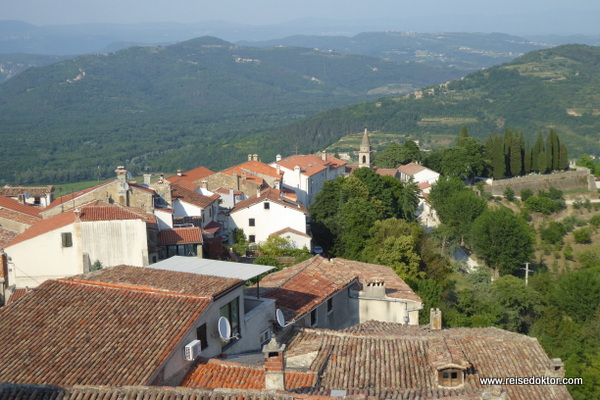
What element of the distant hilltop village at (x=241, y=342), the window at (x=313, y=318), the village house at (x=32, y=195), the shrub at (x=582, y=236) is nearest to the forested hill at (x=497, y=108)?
the shrub at (x=582, y=236)

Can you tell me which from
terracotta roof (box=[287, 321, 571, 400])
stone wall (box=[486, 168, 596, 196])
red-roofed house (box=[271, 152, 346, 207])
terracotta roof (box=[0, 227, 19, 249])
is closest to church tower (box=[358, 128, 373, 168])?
red-roofed house (box=[271, 152, 346, 207])

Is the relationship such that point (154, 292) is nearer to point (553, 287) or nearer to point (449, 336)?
point (449, 336)

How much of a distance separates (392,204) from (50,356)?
41389mm

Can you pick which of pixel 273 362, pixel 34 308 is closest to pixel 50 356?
pixel 34 308

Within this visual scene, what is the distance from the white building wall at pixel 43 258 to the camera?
82.0ft

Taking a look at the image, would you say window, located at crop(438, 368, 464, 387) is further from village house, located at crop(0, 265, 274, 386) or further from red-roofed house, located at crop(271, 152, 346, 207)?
red-roofed house, located at crop(271, 152, 346, 207)

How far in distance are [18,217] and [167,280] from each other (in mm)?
20001

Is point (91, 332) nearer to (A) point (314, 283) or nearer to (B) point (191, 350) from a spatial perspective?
(B) point (191, 350)

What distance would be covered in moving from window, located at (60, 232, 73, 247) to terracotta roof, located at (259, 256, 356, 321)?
815 centimetres

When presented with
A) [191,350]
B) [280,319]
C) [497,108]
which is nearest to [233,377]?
[191,350]

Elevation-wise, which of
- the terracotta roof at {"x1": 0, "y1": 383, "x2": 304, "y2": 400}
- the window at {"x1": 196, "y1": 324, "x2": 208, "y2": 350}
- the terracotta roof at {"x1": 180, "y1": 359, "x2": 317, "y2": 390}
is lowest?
the terracotta roof at {"x1": 180, "y1": 359, "x2": 317, "y2": 390}

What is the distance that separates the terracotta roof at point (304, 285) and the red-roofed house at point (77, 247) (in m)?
6.73

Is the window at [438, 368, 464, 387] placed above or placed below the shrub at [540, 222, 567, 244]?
above

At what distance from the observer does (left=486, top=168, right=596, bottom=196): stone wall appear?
2557 inches
